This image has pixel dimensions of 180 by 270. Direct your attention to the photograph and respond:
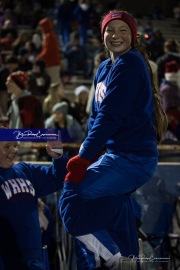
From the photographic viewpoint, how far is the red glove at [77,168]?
6625 millimetres

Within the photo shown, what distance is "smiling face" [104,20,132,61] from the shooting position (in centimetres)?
687

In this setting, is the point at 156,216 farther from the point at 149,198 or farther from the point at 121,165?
the point at 121,165

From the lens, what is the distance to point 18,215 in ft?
23.0

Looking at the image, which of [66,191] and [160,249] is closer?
[66,191]

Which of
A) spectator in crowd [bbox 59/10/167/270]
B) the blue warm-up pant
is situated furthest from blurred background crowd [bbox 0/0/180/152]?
the blue warm-up pant

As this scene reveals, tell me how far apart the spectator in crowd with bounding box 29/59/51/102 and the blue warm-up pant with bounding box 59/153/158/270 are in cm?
837

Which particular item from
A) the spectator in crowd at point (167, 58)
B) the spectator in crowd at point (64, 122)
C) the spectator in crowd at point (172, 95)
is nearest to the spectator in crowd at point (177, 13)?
the spectator in crowd at point (167, 58)

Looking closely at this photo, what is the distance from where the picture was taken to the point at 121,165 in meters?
6.76

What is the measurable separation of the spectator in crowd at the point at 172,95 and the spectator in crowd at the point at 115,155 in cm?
473

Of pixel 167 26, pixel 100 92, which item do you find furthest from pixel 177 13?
pixel 100 92

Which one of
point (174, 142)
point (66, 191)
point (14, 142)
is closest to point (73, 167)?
point (66, 191)

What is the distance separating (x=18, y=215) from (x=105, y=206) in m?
0.61

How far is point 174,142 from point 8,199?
14.3ft

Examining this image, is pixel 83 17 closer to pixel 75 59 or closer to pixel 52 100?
pixel 75 59
